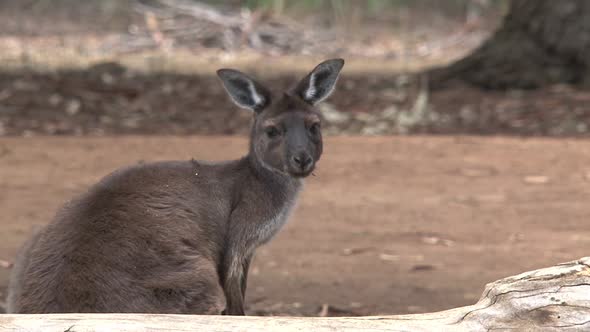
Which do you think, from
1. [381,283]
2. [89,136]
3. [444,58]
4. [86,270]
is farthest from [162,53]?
[86,270]

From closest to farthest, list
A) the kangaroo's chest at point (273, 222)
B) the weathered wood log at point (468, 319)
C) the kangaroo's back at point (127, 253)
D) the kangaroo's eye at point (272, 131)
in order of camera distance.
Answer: the weathered wood log at point (468, 319) → the kangaroo's back at point (127, 253) → the kangaroo's chest at point (273, 222) → the kangaroo's eye at point (272, 131)

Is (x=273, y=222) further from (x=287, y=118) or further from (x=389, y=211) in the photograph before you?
(x=389, y=211)

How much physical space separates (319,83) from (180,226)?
3.92 ft

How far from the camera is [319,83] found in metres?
5.25

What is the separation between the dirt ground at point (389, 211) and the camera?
6.33 meters

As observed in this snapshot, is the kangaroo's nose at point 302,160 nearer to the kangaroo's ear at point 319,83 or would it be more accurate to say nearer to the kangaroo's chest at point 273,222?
the kangaroo's chest at point 273,222

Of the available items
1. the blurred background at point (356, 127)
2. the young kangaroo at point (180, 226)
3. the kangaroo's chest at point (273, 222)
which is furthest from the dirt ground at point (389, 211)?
the young kangaroo at point (180, 226)

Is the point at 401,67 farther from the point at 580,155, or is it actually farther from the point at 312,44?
the point at 580,155

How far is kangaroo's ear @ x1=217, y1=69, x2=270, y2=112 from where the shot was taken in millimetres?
5090

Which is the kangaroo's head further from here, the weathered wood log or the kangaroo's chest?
the weathered wood log

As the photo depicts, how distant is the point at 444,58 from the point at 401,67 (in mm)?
1711

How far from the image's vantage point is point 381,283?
6391 mm

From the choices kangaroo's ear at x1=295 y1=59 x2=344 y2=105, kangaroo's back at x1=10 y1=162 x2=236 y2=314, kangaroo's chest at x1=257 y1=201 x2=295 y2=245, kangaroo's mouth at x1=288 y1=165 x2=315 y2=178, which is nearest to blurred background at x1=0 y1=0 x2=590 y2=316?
kangaroo's chest at x1=257 y1=201 x2=295 y2=245

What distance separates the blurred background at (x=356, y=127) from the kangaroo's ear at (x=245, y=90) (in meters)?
1.24
